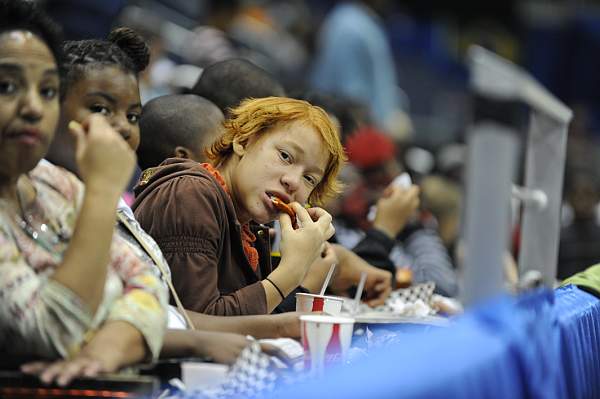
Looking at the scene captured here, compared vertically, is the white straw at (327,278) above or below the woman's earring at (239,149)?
below

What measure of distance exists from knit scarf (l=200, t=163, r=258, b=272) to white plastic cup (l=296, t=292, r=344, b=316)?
0.53ft

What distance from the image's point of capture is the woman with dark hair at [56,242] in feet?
6.07

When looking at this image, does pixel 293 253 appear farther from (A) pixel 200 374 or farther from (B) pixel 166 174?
(A) pixel 200 374

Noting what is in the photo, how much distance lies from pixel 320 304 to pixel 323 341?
24.5 inches

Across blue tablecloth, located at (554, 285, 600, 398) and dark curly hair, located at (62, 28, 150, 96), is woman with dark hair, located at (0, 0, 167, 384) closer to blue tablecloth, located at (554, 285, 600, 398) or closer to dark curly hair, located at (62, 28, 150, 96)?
dark curly hair, located at (62, 28, 150, 96)

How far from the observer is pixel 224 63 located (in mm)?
3971

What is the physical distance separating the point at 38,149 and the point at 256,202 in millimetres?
931

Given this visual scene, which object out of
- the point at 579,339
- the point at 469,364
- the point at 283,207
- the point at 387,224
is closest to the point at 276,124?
the point at 283,207

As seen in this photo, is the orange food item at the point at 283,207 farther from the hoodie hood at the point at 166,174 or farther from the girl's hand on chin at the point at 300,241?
the hoodie hood at the point at 166,174

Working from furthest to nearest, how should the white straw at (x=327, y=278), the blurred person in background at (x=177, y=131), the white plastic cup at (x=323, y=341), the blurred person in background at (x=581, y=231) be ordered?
the blurred person in background at (x=581, y=231), the blurred person in background at (x=177, y=131), the white straw at (x=327, y=278), the white plastic cup at (x=323, y=341)

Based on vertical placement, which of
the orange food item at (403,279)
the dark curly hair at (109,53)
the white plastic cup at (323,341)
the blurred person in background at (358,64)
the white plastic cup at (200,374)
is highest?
the blurred person in background at (358,64)

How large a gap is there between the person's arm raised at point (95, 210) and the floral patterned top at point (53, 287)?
0.09 ft

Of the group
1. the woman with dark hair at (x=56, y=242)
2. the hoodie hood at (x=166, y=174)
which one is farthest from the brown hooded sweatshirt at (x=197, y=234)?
the woman with dark hair at (x=56, y=242)

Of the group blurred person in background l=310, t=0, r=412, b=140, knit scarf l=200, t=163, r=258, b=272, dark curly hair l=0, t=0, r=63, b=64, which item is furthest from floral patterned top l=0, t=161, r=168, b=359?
blurred person in background l=310, t=0, r=412, b=140
